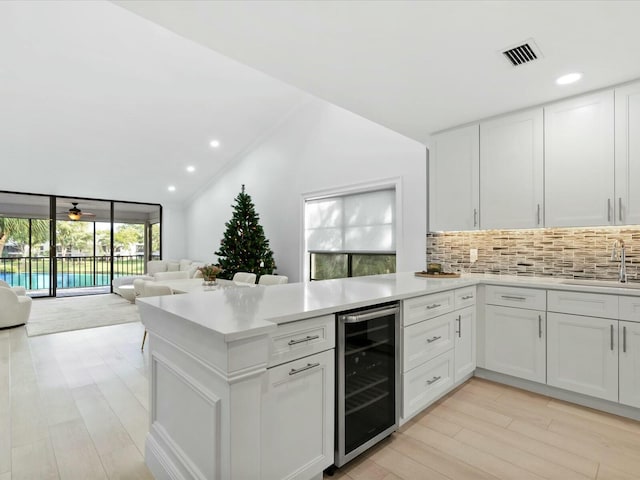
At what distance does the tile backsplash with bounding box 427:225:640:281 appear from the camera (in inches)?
108

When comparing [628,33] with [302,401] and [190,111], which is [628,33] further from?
[190,111]

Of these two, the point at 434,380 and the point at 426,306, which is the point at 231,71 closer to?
the point at 426,306

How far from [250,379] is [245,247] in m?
5.02

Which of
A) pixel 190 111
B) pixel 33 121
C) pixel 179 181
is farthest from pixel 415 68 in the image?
pixel 179 181

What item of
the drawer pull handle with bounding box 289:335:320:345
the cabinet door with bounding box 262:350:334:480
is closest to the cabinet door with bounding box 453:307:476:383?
the cabinet door with bounding box 262:350:334:480

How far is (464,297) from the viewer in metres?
2.75

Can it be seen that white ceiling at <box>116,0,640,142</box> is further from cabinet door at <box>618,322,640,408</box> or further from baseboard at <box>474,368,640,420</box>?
baseboard at <box>474,368,640,420</box>

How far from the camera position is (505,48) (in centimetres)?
208

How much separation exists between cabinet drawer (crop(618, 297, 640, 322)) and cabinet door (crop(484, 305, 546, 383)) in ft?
1.55

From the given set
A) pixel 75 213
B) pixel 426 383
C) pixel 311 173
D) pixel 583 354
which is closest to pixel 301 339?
pixel 426 383

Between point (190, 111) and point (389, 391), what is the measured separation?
5722mm

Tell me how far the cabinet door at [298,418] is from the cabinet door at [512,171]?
2.32m

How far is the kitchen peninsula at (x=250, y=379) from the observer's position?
1.22 meters

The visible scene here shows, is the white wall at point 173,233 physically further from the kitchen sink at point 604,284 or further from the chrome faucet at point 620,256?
the chrome faucet at point 620,256
